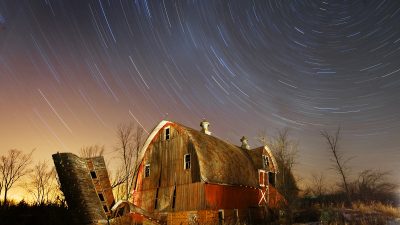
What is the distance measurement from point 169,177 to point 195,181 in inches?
108

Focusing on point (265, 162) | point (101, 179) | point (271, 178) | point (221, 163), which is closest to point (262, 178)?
point (265, 162)

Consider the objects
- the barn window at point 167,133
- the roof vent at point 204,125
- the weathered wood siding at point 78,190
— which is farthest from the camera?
the roof vent at point 204,125

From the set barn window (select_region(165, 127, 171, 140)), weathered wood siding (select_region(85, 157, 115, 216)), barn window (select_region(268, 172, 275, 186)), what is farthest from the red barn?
weathered wood siding (select_region(85, 157, 115, 216))

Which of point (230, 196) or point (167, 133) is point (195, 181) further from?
point (167, 133)

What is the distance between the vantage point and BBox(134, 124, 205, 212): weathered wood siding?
2270 centimetres

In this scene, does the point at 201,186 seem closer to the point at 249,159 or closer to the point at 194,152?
the point at 194,152

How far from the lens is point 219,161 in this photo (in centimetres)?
2459

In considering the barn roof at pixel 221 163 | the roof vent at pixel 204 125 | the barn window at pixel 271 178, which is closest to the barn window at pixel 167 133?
the barn roof at pixel 221 163

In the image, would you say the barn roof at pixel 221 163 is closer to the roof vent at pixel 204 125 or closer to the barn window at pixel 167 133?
the barn window at pixel 167 133

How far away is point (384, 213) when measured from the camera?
81.7 feet

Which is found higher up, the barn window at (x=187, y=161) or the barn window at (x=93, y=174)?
the barn window at (x=187, y=161)

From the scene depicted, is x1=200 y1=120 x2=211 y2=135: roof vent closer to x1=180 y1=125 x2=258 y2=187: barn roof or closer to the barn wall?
x1=180 y1=125 x2=258 y2=187: barn roof

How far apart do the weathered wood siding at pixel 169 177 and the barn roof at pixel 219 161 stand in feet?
1.50

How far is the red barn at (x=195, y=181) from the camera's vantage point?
22.5 m
